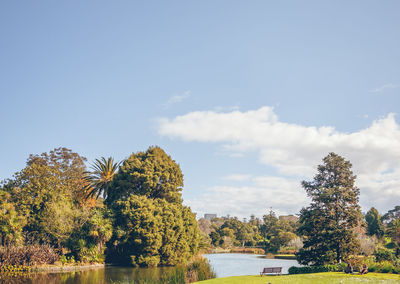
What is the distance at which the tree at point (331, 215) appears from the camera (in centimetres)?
3048

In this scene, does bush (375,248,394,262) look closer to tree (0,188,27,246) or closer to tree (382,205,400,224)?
tree (0,188,27,246)

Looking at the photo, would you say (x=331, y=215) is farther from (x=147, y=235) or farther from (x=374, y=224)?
(x=374, y=224)

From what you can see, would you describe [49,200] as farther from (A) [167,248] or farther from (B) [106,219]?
(A) [167,248]

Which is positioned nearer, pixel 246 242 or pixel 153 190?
pixel 153 190

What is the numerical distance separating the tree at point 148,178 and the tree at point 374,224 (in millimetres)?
45319

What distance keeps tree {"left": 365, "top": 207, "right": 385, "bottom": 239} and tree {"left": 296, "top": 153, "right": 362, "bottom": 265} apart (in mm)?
42566

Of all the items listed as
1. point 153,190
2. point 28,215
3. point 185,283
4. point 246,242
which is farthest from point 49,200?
point 246,242

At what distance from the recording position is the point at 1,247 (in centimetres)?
3097

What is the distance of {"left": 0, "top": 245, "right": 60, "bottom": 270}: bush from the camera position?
30.7m

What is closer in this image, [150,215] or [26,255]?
[26,255]

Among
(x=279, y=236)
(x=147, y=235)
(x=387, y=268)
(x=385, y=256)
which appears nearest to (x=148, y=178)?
(x=147, y=235)

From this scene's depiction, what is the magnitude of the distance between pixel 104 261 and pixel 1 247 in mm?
12572

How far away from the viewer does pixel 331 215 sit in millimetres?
31703

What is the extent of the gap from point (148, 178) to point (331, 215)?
2317 cm
